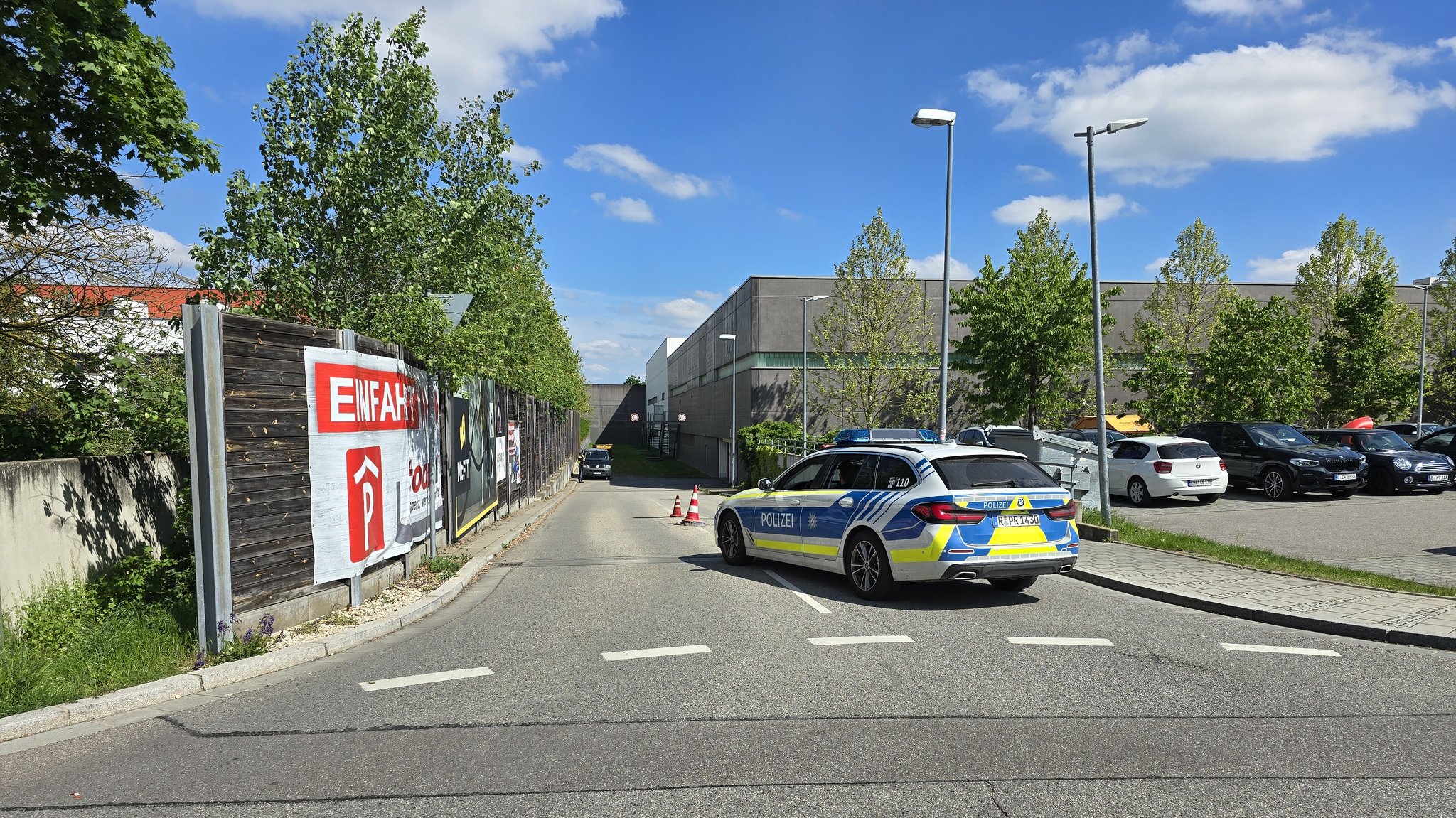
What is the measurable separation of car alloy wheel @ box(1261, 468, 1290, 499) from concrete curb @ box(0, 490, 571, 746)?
18918 millimetres

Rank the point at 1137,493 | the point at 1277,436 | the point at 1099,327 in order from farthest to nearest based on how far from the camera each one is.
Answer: the point at 1277,436 < the point at 1137,493 < the point at 1099,327

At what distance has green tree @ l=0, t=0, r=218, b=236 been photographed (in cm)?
662

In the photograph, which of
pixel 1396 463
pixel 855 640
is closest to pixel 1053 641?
pixel 855 640

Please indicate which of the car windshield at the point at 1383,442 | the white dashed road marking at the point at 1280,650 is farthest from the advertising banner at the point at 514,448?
the car windshield at the point at 1383,442

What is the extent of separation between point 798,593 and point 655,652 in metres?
2.86

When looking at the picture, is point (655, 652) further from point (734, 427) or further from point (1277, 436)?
point (734, 427)

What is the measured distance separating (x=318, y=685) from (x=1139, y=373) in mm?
31701

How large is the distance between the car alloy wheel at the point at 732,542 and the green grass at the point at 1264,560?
6138mm

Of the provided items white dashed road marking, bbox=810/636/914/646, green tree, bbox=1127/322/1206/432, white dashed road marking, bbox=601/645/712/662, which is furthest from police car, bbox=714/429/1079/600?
green tree, bbox=1127/322/1206/432

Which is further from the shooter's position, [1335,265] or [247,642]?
[1335,265]

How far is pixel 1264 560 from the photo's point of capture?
1087 cm

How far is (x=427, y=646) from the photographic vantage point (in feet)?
23.2

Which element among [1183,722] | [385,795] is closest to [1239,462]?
[1183,722]

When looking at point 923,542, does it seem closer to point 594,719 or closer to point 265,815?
point 594,719
